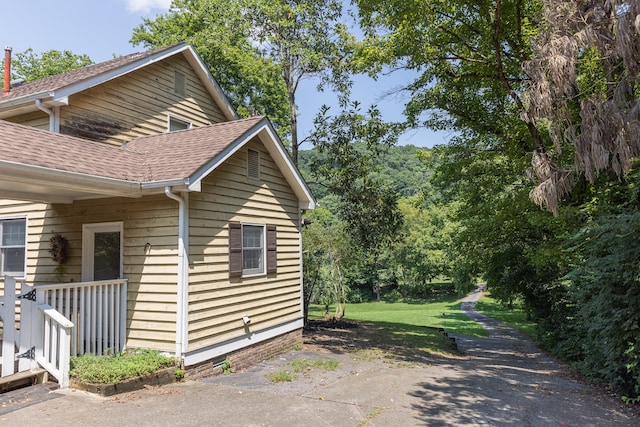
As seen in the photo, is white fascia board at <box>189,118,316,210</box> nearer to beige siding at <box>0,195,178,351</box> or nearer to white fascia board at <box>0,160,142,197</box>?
beige siding at <box>0,195,178,351</box>

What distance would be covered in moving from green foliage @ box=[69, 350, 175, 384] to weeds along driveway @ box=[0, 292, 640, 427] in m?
0.26

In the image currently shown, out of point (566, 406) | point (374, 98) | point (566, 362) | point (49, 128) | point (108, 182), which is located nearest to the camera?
point (566, 406)

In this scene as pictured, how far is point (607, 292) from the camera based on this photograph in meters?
6.48

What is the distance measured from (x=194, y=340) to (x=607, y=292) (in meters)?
6.82

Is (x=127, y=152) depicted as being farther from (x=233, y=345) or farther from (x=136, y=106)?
(x=233, y=345)

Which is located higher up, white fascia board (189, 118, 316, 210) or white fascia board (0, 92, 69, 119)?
white fascia board (0, 92, 69, 119)

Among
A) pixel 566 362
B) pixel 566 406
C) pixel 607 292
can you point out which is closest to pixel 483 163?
pixel 566 362

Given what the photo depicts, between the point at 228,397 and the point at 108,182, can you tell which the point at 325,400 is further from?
the point at 108,182

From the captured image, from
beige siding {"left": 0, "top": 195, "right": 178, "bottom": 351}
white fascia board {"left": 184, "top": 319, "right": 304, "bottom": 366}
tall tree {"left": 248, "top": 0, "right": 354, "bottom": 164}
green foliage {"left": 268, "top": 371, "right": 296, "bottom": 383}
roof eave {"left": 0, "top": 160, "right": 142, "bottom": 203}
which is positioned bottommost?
green foliage {"left": 268, "top": 371, "right": 296, "bottom": 383}

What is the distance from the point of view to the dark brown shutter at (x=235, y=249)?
762cm

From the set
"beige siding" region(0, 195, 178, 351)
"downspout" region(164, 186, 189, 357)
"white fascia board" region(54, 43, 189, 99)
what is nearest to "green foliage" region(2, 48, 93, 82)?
"white fascia board" region(54, 43, 189, 99)

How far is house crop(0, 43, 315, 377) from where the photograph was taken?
255 inches

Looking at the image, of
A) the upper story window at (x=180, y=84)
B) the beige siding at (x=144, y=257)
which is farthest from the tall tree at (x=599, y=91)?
the upper story window at (x=180, y=84)

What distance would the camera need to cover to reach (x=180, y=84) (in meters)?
11.2
